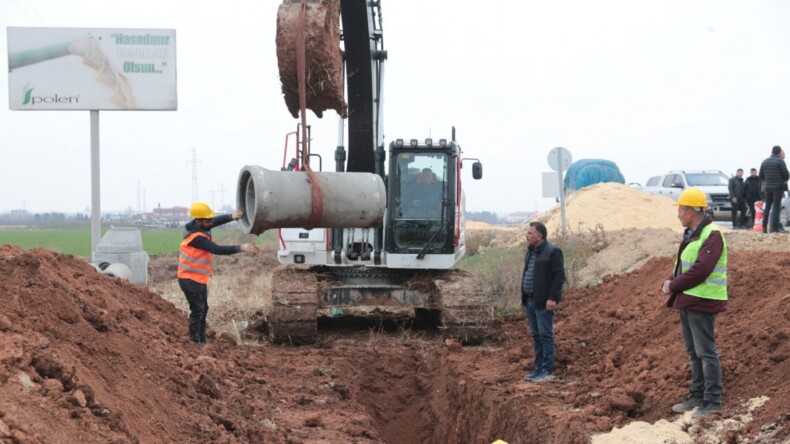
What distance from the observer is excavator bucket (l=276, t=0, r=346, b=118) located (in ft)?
23.9

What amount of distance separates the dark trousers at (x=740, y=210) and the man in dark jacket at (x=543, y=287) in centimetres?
1365

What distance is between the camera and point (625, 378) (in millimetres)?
8219

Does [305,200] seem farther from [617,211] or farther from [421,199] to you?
[617,211]

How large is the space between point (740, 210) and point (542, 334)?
14.5m

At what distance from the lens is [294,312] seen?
38.5 feet

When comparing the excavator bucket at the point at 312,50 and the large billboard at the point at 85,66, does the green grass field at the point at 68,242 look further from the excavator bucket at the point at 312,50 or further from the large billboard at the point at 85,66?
the excavator bucket at the point at 312,50

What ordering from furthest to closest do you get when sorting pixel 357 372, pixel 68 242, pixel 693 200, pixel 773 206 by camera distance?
pixel 68 242 < pixel 773 206 < pixel 357 372 < pixel 693 200

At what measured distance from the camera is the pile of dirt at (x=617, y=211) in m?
24.9

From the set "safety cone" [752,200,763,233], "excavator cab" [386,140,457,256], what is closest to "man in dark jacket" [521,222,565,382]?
"excavator cab" [386,140,457,256]

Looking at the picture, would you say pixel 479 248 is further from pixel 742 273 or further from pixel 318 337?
pixel 742 273

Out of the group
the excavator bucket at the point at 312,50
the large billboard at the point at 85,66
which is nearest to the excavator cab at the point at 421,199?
the large billboard at the point at 85,66

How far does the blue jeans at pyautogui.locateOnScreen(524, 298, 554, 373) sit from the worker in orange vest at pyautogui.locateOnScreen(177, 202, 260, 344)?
3147 millimetres

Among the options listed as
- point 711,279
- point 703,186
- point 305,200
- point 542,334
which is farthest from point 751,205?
point 305,200

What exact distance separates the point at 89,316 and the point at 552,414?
407 cm
